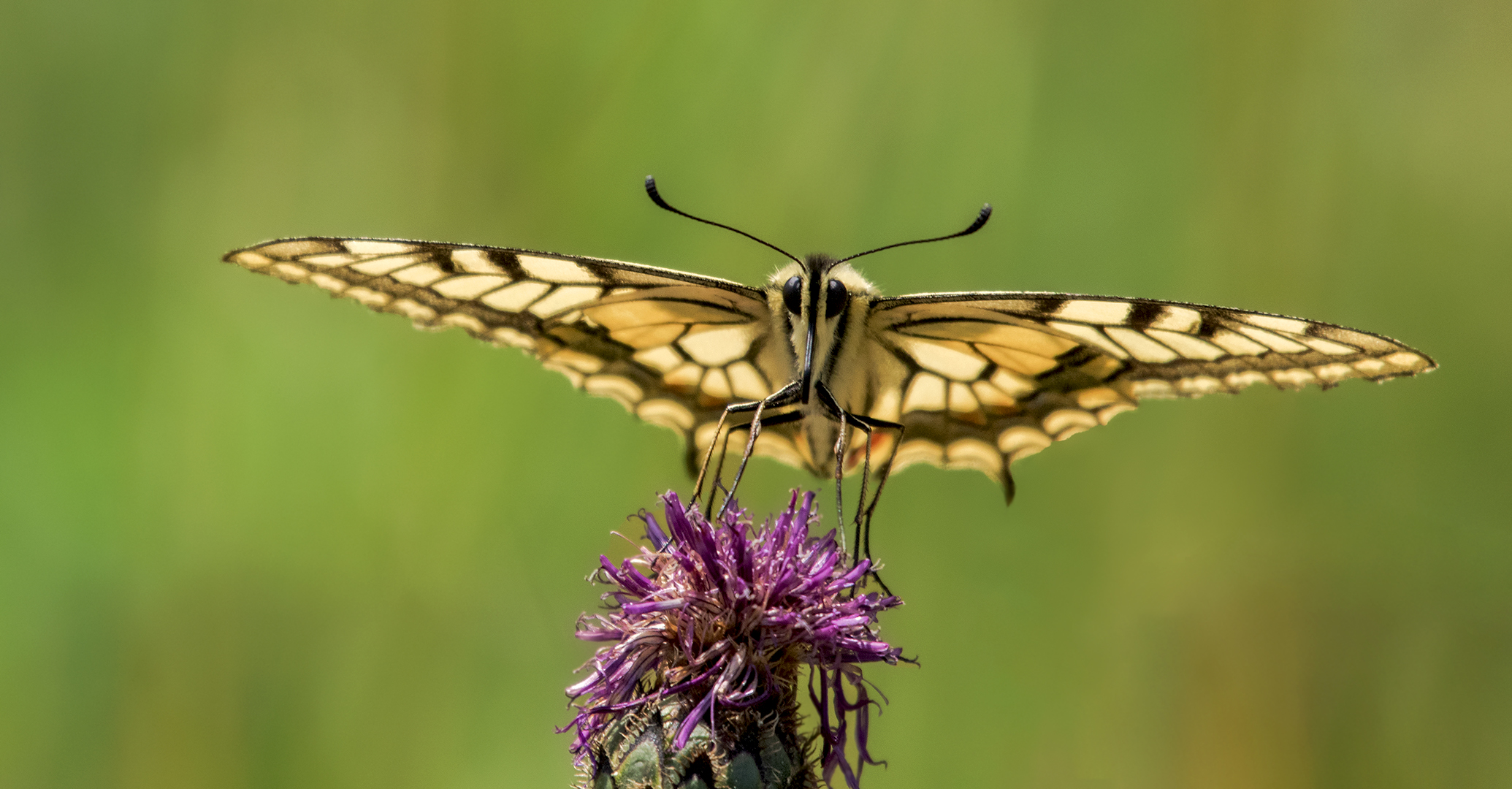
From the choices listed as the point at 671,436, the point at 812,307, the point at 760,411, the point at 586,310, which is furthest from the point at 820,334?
the point at 671,436

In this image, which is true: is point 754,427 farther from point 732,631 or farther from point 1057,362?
point 1057,362

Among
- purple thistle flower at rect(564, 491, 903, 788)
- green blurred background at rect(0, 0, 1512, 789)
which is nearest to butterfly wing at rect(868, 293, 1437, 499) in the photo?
purple thistle flower at rect(564, 491, 903, 788)

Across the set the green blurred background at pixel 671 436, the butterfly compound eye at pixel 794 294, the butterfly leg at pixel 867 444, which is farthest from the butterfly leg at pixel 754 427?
the green blurred background at pixel 671 436

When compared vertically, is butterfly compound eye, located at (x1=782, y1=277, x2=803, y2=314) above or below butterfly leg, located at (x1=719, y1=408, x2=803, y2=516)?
above

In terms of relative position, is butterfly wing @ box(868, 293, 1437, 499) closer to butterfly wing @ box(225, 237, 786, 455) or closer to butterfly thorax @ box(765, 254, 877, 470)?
butterfly thorax @ box(765, 254, 877, 470)

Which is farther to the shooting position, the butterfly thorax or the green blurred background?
the green blurred background
